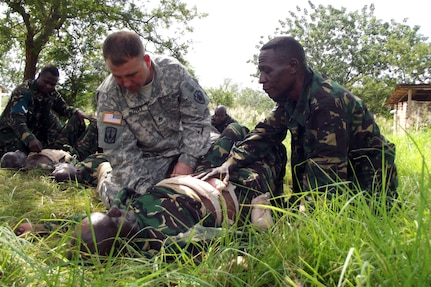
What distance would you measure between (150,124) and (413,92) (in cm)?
1413

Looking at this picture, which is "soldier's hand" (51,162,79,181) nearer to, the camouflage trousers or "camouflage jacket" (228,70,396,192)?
the camouflage trousers

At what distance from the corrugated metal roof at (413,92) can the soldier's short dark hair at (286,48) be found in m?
12.8

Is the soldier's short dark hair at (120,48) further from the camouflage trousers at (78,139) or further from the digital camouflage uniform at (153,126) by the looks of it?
the camouflage trousers at (78,139)

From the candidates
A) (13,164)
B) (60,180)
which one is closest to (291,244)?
(60,180)

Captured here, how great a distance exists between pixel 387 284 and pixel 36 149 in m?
3.90

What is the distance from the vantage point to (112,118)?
9.66 ft

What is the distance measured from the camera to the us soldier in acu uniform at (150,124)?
2.88m

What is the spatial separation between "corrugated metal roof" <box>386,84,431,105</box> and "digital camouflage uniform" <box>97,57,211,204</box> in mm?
12722

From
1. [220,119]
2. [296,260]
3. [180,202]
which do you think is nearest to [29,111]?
[220,119]

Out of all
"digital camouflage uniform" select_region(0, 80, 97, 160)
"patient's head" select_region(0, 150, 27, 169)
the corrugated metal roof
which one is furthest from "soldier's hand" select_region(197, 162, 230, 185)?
the corrugated metal roof

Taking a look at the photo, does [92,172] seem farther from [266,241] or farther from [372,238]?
[372,238]

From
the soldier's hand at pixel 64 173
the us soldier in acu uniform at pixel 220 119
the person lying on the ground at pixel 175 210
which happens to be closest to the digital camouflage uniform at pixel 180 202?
the person lying on the ground at pixel 175 210

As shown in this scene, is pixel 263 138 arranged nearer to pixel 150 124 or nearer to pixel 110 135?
pixel 150 124

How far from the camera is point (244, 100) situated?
6869cm
